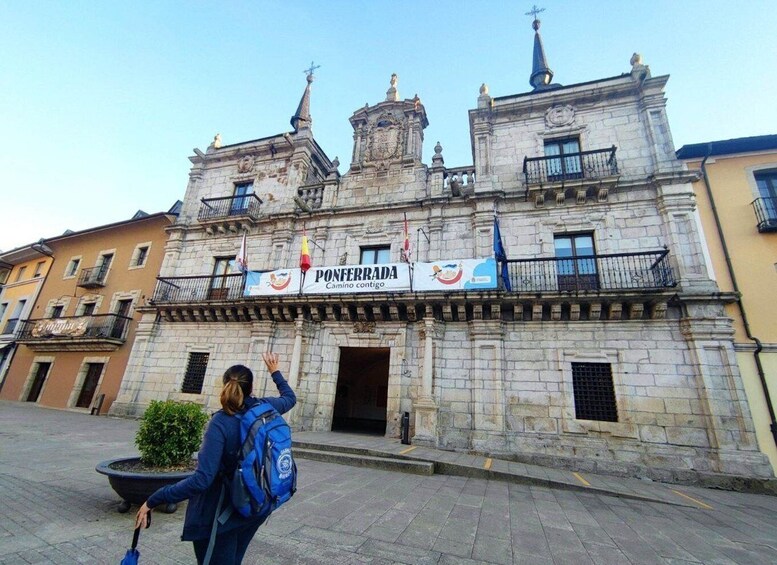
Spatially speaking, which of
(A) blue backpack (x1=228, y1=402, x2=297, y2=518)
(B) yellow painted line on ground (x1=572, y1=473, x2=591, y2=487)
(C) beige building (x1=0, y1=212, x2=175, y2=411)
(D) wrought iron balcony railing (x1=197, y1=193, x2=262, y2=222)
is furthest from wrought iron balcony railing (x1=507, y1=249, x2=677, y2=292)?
(C) beige building (x1=0, y1=212, x2=175, y2=411)

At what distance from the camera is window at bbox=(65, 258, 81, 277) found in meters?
19.9

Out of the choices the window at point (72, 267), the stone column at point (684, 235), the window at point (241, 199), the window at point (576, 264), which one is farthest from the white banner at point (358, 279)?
the window at point (72, 267)

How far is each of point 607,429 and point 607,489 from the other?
277 centimetres

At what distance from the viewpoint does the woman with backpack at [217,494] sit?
1978 mm

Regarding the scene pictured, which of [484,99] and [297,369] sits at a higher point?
[484,99]

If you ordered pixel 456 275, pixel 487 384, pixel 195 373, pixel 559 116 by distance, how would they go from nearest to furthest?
pixel 487 384 → pixel 456 275 → pixel 559 116 → pixel 195 373

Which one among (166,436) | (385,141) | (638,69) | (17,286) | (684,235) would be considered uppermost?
(638,69)

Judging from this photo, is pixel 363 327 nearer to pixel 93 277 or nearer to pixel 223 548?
pixel 223 548

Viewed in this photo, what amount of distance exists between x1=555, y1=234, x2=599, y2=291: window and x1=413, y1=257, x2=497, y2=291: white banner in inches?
91.1

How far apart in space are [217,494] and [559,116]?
620 inches

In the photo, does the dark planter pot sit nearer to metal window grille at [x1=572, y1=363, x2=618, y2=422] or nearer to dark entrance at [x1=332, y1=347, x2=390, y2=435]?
metal window grille at [x1=572, y1=363, x2=618, y2=422]

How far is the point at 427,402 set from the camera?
33.8 feet

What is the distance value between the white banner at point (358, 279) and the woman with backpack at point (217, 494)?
9072mm

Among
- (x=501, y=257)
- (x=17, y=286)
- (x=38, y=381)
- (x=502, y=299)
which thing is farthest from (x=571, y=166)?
(x=17, y=286)
